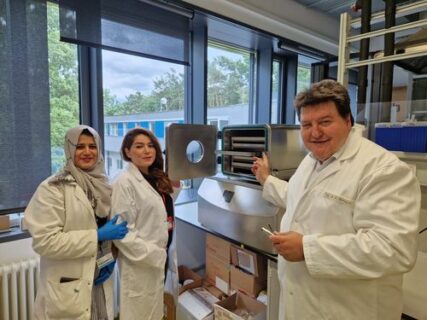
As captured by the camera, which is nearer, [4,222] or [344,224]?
[344,224]

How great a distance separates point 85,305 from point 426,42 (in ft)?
6.65

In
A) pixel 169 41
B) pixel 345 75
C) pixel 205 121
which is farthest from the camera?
pixel 205 121

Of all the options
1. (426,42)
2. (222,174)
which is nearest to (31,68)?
(222,174)

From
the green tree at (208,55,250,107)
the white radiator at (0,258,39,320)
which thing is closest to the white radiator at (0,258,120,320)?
the white radiator at (0,258,39,320)

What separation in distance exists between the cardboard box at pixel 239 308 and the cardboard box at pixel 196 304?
10 centimetres

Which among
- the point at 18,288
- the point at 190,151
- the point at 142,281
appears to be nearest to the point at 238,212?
the point at 190,151

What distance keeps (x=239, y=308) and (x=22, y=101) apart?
1751mm

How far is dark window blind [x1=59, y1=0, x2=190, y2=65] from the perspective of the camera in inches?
67.7

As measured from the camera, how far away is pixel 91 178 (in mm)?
1380

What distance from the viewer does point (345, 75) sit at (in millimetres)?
1554

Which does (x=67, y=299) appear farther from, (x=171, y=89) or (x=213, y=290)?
(x=171, y=89)

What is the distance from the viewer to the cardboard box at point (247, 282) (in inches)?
65.6

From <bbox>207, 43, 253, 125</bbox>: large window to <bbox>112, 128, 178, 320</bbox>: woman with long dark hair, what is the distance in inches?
53.3

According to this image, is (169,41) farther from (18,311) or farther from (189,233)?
(18,311)
